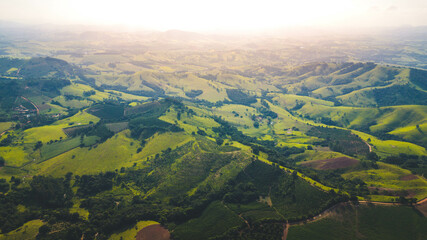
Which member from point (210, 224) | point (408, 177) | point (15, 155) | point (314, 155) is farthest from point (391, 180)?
point (15, 155)

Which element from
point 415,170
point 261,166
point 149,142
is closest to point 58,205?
point 149,142

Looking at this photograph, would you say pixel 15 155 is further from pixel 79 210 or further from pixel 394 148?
pixel 394 148

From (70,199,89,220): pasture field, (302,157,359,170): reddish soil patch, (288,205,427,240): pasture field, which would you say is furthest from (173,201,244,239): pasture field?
(302,157,359,170): reddish soil patch

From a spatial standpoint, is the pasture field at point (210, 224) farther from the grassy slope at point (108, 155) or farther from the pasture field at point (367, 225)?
the grassy slope at point (108, 155)

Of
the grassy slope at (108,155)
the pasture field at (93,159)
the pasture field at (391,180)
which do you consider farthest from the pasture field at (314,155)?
→ the pasture field at (93,159)

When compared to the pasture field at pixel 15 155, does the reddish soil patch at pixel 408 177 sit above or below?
above

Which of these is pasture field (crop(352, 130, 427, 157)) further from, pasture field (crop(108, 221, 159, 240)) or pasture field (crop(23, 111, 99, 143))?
pasture field (crop(23, 111, 99, 143))
